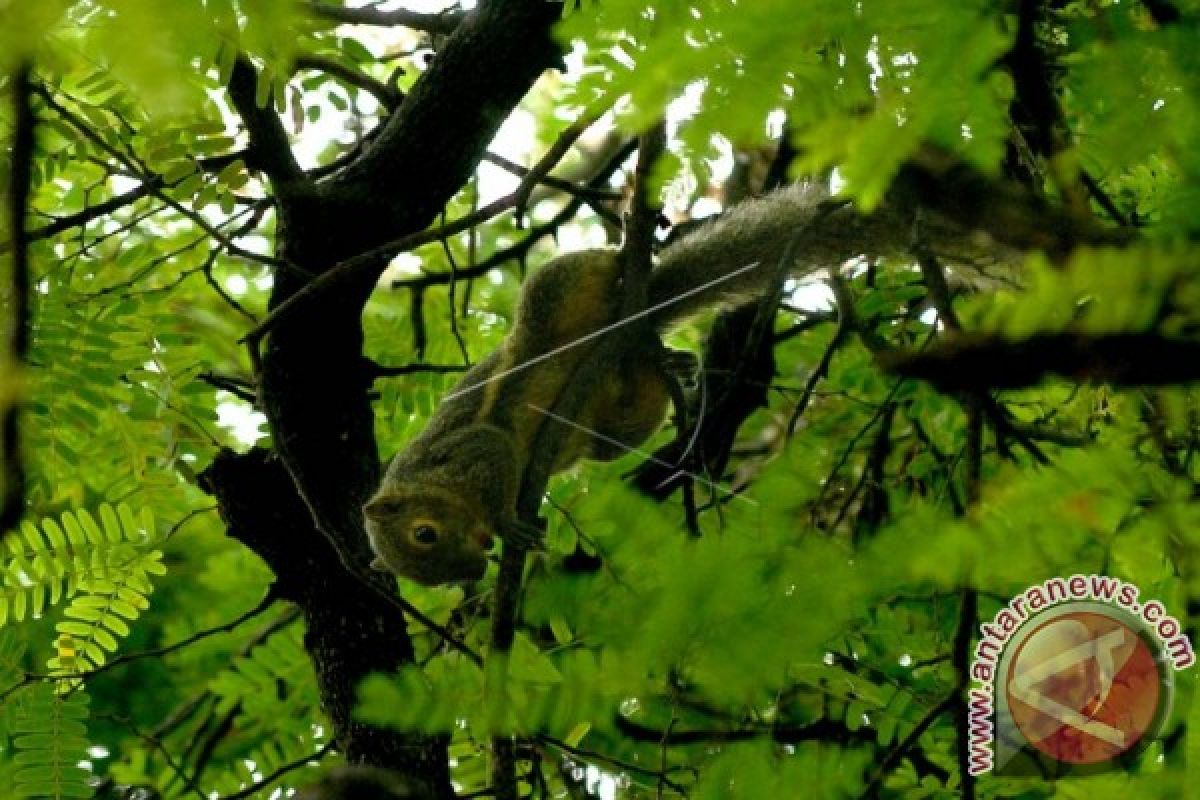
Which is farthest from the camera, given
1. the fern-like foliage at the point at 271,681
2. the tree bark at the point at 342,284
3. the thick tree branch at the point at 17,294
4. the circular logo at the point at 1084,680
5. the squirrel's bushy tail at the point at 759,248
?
the fern-like foliage at the point at 271,681

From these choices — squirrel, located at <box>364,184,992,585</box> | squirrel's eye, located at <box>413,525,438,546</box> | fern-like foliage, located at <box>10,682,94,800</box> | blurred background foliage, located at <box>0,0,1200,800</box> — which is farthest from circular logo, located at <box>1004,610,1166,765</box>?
squirrel's eye, located at <box>413,525,438,546</box>

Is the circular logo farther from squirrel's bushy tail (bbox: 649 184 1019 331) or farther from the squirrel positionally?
the squirrel

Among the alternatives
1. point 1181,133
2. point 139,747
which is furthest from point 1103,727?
point 139,747

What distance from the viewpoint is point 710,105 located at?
1.48 metres

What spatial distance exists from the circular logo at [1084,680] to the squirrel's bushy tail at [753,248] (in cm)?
170

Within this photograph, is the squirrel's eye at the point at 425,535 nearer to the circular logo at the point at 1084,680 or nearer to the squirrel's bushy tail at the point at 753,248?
the squirrel's bushy tail at the point at 753,248

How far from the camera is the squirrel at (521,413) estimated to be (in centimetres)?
465

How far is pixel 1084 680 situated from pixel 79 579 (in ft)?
8.09

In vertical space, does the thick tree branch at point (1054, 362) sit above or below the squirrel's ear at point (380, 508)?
below

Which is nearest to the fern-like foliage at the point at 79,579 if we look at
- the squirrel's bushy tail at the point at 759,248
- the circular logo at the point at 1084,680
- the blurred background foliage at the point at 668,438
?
the blurred background foliage at the point at 668,438

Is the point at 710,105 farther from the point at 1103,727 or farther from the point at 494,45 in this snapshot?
the point at 494,45

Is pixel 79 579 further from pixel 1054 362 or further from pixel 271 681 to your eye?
pixel 1054 362

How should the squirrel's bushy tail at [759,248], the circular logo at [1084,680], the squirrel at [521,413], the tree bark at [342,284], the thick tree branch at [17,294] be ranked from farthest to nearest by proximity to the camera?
the squirrel at [521,413] → the tree bark at [342,284] → the squirrel's bushy tail at [759,248] → the circular logo at [1084,680] → the thick tree branch at [17,294]

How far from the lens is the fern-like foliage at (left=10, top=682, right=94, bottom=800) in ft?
9.85
